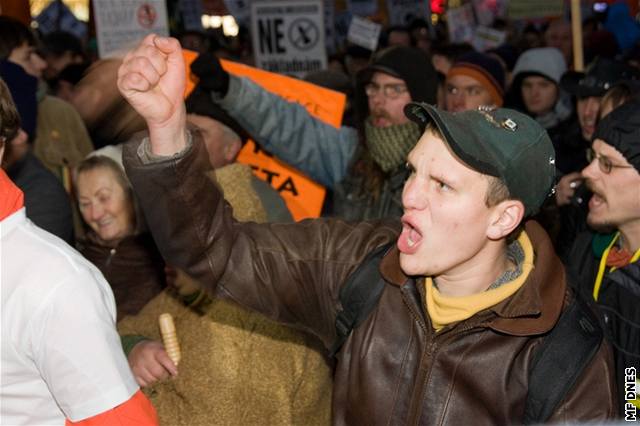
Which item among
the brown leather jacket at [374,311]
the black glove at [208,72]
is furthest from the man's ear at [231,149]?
the brown leather jacket at [374,311]

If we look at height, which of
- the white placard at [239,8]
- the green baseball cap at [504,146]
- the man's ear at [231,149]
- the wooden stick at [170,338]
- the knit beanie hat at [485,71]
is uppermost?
the green baseball cap at [504,146]

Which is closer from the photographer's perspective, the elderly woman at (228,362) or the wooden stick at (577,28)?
the elderly woman at (228,362)

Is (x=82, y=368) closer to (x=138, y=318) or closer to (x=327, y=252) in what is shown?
(x=327, y=252)

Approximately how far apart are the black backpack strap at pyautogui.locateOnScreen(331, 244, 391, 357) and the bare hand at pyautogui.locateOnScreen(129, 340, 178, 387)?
817 mm

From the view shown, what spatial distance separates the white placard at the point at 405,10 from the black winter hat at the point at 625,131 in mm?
12973

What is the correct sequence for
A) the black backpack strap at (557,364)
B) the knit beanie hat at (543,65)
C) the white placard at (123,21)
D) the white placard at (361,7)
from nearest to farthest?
the black backpack strap at (557,364) < the knit beanie hat at (543,65) < the white placard at (123,21) < the white placard at (361,7)

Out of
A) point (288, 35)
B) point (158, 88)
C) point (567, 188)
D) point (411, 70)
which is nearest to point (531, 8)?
point (288, 35)

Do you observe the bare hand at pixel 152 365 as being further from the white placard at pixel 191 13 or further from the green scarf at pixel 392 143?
the white placard at pixel 191 13

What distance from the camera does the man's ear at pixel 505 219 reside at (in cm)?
231

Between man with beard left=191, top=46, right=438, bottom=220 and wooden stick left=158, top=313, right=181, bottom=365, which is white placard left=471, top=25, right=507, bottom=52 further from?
wooden stick left=158, top=313, right=181, bottom=365

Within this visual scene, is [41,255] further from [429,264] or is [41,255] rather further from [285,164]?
[285,164]

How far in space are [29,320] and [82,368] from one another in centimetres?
16

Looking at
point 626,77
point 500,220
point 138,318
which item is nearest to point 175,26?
point 626,77

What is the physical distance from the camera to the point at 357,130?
15.2 feet
